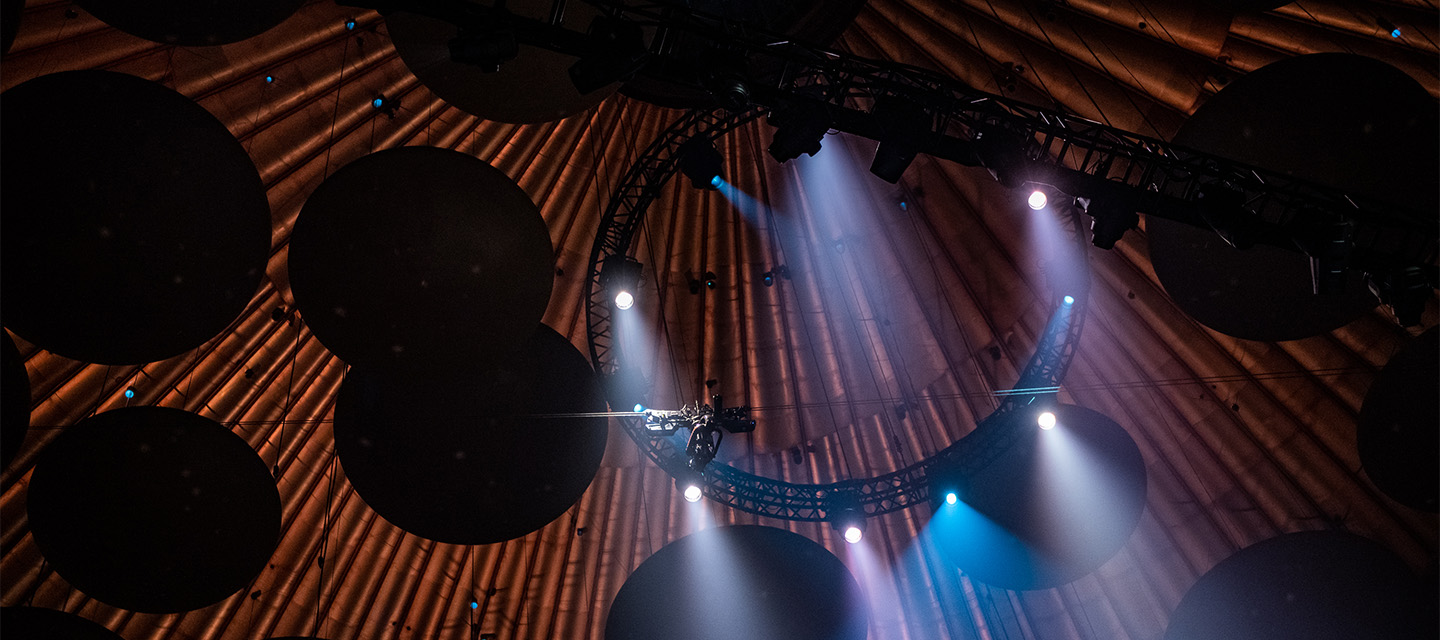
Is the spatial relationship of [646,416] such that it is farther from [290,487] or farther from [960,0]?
[960,0]

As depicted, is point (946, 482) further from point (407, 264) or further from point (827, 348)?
point (407, 264)

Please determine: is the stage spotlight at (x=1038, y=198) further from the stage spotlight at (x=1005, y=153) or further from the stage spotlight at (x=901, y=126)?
the stage spotlight at (x=901, y=126)

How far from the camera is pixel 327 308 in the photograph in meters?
5.38

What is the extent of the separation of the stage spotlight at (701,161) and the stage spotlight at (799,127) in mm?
2027

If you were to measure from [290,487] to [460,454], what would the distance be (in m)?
4.87

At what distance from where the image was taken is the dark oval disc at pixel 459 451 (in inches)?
239

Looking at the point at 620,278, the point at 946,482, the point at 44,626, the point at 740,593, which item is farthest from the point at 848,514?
the point at 44,626

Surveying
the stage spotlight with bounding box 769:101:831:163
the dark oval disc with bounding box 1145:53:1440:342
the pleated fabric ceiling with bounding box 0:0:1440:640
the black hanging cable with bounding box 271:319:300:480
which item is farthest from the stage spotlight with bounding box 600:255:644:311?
the dark oval disc with bounding box 1145:53:1440:342

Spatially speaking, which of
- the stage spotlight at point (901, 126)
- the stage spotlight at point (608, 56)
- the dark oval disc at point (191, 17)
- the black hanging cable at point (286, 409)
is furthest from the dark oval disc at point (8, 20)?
the stage spotlight at point (901, 126)

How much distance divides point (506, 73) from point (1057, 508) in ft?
21.3

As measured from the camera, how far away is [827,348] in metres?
11.4

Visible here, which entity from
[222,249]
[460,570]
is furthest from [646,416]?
[222,249]

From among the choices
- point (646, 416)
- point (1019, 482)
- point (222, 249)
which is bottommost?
point (222, 249)

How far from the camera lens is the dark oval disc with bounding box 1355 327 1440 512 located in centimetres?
661
